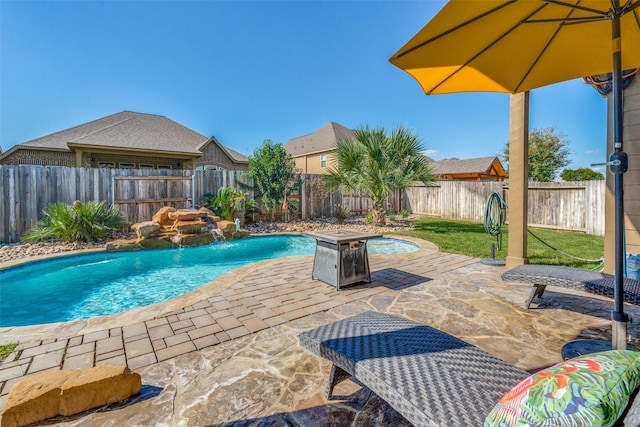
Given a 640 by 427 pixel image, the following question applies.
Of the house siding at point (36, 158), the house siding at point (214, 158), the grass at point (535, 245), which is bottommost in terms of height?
the grass at point (535, 245)

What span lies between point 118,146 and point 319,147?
12622mm

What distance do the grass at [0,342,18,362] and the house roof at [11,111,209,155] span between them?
13.1 meters

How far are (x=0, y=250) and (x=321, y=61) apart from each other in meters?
13.8

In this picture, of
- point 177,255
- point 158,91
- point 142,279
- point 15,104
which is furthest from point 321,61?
point 15,104

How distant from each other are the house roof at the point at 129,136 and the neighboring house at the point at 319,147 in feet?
26.4

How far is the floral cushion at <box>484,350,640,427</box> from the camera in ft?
2.34

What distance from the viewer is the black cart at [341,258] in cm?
393

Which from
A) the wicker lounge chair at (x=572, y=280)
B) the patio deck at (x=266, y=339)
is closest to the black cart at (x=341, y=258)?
the patio deck at (x=266, y=339)

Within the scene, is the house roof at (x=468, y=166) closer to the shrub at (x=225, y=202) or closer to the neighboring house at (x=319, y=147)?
the neighboring house at (x=319, y=147)

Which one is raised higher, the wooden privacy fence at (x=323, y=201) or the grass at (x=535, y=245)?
the wooden privacy fence at (x=323, y=201)

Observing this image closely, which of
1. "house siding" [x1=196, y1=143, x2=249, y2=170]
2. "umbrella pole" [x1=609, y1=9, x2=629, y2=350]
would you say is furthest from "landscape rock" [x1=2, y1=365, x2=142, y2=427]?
"house siding" [x1=196, y1=143, x2=249, y2=170]

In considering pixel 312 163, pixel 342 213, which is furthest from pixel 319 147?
pixel 342 213

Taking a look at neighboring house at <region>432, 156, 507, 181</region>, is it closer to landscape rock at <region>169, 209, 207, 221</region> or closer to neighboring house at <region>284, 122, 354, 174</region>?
neighboring house at <region>284, 122, 354, 174</region>

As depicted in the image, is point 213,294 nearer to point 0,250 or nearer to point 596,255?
point 0,250
